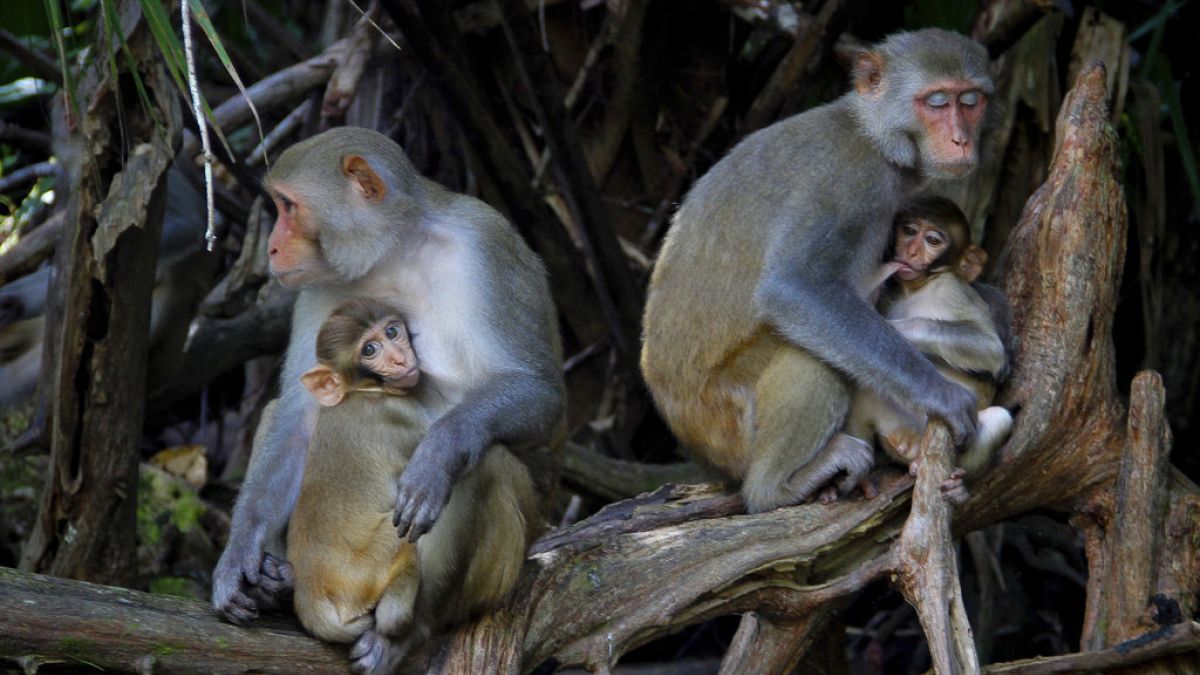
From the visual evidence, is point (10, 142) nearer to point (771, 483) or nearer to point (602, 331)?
point (602, 331)

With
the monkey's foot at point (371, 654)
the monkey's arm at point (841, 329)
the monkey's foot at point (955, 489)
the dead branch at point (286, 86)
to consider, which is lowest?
the dead branch at point (286, 86)

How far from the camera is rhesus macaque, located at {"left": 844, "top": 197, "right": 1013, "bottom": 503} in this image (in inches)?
202

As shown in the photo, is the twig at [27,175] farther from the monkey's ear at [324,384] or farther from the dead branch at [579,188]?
the monkey's ear at [324,384]

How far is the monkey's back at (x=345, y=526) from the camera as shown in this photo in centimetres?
398

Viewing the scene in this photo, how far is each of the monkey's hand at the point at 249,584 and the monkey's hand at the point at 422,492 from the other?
0.45 meters

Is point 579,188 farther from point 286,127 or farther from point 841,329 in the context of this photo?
point 841,329

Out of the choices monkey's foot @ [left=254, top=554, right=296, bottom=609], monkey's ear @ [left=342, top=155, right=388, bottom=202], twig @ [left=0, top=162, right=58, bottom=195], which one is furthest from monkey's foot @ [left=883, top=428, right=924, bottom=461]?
twig @ [left=0, top=162, right=58, bottom=195]

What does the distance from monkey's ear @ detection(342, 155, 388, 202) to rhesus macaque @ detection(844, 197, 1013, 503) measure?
1.95 meters

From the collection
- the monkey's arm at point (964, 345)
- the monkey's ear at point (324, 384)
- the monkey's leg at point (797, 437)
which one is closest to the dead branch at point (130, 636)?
the monkey's ear at point (324, 384)

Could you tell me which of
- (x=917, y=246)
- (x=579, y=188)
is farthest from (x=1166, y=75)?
(x=579, y=188)

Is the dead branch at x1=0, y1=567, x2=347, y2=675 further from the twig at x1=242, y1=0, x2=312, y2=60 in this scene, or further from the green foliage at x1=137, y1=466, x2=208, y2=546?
the twig at x1=242, y1=0, x2=312, y2=60

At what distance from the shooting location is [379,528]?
13.2ft

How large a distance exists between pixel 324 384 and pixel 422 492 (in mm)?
570

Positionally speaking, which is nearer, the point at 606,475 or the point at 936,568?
the point at 936,568
